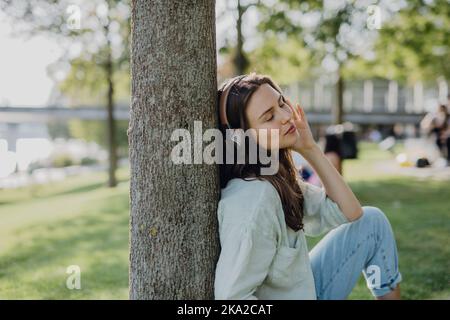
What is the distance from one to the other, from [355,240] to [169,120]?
1102mm

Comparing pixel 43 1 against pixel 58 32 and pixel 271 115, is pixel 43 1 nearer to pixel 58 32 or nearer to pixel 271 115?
pixel 58 32

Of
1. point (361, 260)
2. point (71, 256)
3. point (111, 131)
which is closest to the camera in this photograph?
point (361, 260)

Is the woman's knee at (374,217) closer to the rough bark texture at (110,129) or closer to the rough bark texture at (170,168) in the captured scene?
the rough bark texture at (170,168)

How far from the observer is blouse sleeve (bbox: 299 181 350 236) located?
290 centimetres

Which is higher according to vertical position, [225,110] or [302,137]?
[225,110]

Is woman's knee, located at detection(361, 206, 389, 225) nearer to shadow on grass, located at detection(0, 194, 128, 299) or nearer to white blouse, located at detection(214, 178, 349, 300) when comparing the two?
white blouse, located at detection(214, 178, 349, 300)

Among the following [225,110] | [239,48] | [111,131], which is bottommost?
[111,131]

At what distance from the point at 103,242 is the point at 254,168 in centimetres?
482

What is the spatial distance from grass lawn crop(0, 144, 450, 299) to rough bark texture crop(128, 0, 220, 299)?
184 centimetres

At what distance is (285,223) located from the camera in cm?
259

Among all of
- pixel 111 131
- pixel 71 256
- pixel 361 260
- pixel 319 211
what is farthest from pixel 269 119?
pixel 111 131

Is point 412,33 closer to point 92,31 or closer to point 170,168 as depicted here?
point 92,31

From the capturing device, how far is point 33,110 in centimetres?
3856
